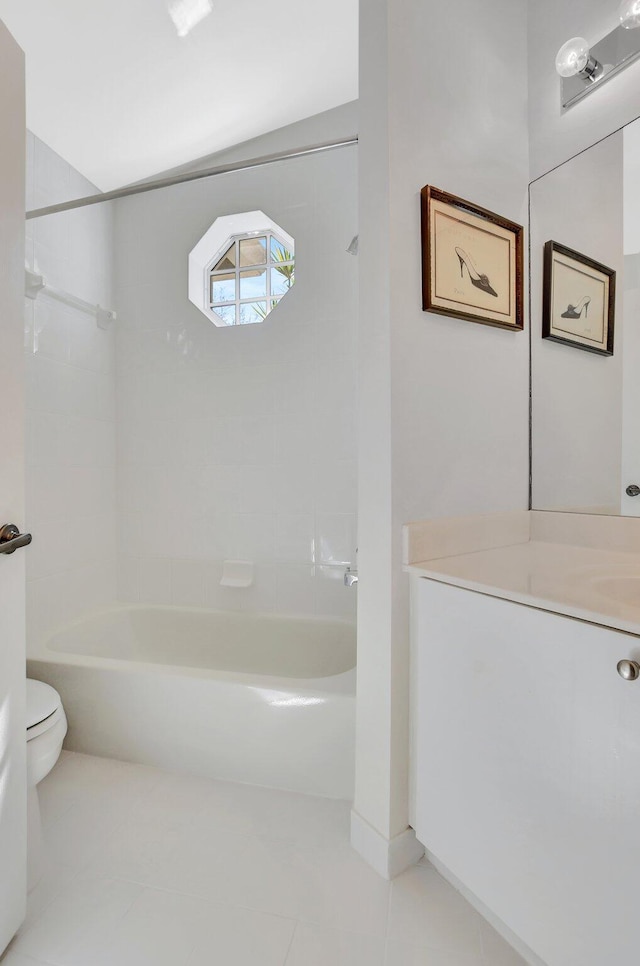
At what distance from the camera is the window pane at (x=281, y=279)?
249 centimetres

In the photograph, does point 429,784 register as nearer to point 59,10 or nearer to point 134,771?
point 134,771

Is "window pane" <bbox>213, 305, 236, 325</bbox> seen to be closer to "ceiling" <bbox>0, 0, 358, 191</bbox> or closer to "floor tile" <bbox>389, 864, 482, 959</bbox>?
"ceiling" <bbox>0, 0, 358, 191</bbox>

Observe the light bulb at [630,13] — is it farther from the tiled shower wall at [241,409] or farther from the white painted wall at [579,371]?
the tiled shower wall at [241,409]

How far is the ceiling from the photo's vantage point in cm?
160

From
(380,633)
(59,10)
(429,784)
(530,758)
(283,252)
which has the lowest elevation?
(429,784)

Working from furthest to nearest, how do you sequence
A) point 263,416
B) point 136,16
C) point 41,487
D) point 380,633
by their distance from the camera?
point 263,416 < point 41,487 < point 136,16 < point 380,633

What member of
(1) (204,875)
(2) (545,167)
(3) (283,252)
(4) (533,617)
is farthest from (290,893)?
(3) (283,252)

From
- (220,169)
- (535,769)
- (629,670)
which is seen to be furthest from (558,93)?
(535,769)

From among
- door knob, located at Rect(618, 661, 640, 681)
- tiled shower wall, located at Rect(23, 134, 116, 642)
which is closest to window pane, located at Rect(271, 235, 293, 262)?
tiled shower wall, located at Rect(23, 134, 116, 642)

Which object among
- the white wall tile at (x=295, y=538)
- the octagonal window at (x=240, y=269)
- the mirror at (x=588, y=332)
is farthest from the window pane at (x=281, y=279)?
the mirror at (x=588, y=332)

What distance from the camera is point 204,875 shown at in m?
1.22

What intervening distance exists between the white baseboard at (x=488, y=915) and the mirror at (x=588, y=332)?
1.04 m

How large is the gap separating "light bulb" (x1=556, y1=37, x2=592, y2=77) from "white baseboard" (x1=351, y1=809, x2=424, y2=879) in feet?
6.98

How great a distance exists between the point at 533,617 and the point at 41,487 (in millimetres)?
2088
